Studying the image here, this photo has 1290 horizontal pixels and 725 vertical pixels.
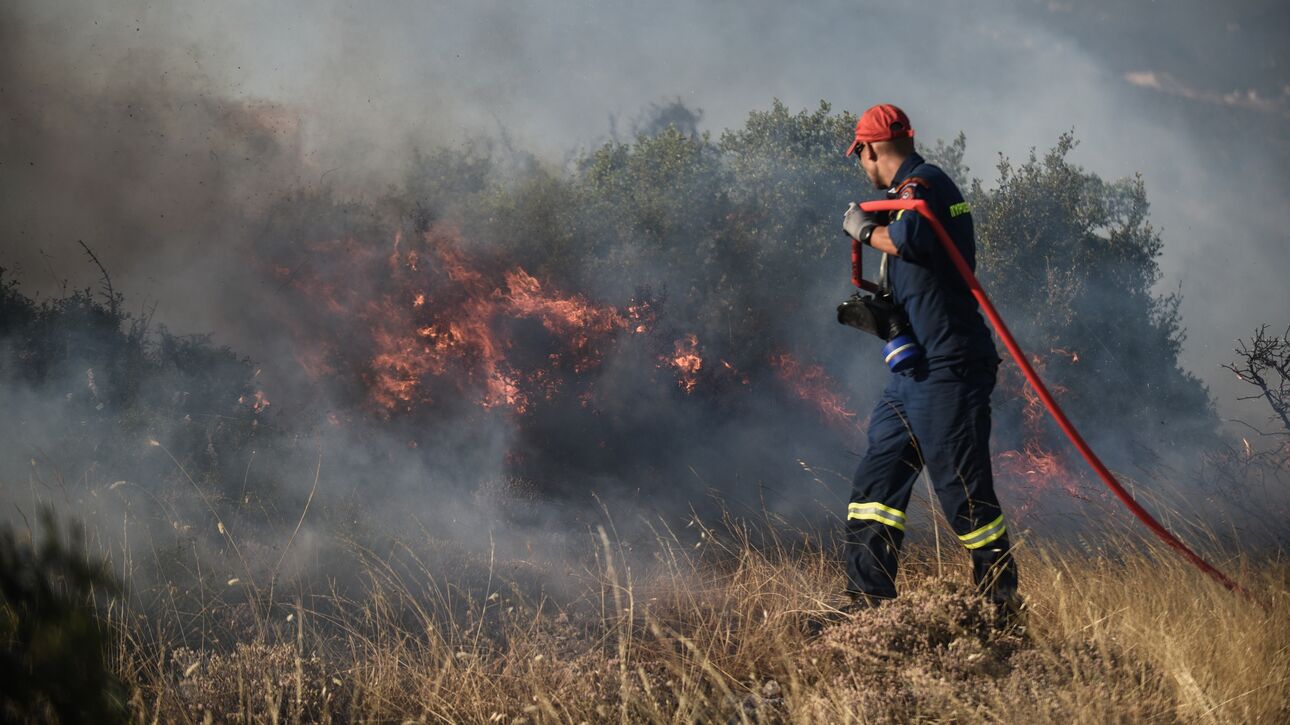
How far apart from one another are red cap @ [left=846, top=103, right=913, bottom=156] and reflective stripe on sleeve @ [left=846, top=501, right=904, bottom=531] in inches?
58.0

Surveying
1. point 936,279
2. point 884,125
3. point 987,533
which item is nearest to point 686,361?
point 884,125

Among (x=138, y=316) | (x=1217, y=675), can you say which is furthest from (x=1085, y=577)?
(x=138, y=316)

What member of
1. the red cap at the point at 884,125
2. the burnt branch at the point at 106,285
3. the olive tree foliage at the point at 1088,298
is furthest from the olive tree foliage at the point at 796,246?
the red cap at the point at 884,125

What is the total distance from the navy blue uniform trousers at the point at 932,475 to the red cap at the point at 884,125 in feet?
3.32

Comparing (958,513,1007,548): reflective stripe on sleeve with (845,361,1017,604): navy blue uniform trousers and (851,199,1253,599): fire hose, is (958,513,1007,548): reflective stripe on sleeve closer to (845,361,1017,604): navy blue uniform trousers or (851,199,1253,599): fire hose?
(845,361,1017,604): navy blue uniform trousers

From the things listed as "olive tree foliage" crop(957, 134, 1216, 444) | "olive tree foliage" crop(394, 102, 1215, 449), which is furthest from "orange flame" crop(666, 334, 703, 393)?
"olive tree foliage" crop(957, 134, 1216, 444)

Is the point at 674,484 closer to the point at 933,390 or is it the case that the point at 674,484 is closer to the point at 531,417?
the point at 531,417

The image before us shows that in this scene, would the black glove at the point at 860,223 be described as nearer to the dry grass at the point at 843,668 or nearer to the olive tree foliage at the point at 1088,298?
the dry grass at the point at 843,668

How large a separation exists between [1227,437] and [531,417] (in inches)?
335

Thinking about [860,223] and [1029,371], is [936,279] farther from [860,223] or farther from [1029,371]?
[1029,371]

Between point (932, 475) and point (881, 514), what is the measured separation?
0.86 feet

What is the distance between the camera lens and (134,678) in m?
3.38

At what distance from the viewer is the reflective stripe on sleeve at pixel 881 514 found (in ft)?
12.2

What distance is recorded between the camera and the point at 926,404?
3.65m
